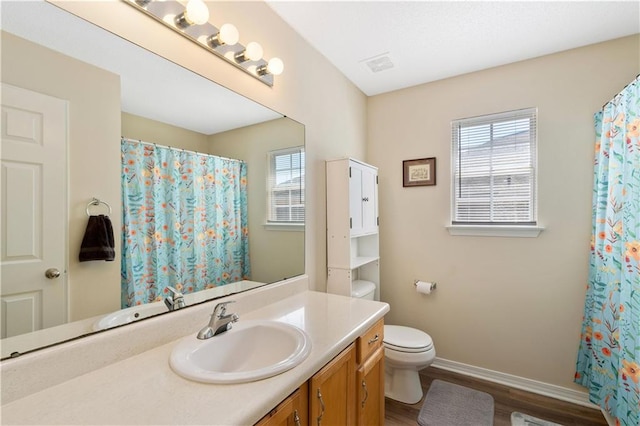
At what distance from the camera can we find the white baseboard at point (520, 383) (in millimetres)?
1989

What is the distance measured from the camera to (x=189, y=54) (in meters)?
1.21

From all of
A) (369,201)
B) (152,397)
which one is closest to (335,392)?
(152,397)

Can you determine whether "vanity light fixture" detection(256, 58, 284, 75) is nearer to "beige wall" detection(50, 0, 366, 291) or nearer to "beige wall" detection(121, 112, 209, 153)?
"beige wall" detection(50, 0, 366, 291)

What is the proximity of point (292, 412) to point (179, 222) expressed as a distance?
32.7 inches

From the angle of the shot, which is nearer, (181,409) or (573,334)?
(181,409)

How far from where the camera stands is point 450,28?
1792 millimetres

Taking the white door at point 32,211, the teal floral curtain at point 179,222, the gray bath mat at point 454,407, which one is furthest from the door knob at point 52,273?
the gray bath mat at point 454,407

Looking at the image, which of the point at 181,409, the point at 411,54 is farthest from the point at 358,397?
the point at 411,54

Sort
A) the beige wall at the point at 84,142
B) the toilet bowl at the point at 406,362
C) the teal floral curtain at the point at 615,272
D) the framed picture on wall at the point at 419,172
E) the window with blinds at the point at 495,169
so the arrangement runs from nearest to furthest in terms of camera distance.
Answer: the beige wall at the point at 84,142
the teal floral curtain at the point at 615,272
the toilet bowl at the point at 406,362
the window with blinds at the point at 495,169
the framed picture on wall at the point at 419,172

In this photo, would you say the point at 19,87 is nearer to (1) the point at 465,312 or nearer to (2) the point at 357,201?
(2) the point at 357,201


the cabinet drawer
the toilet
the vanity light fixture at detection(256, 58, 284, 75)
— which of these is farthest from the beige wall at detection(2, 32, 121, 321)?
the toilet

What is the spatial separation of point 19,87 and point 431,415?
250cm

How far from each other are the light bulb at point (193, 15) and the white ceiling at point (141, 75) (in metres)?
0.17

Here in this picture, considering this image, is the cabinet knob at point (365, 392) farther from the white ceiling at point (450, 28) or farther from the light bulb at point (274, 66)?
the white ceiling at point (450, 28)
